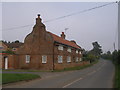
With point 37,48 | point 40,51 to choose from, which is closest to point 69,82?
point 40,51

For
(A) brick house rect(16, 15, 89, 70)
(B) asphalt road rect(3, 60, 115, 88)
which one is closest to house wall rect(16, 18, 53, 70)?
(A) brick house rect(16, 15, 89, 70)

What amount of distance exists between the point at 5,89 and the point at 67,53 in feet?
88.5

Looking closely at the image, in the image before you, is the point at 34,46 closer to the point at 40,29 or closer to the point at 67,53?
the point at 40,29

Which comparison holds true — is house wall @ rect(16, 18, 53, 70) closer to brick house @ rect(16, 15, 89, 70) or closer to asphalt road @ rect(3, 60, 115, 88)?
brick house @ rect(16, 15, 89, 70)

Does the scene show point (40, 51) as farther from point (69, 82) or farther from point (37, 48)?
point (69, 82)

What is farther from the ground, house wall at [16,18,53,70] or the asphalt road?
house wall at [16,18,53,70]

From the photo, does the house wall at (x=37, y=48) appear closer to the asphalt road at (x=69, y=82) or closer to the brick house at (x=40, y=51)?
the brick house at (x=40, y=51)

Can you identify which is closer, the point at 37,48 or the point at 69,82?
the point at 69,82

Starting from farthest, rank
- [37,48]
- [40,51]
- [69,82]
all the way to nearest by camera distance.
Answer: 1. [37,48]
2. [40,51]
3. [69,82]

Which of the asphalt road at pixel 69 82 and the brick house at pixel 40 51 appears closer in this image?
the asphalt road at pixel 69 82

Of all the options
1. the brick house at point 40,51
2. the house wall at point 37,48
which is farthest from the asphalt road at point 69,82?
the house wall at point 37,48

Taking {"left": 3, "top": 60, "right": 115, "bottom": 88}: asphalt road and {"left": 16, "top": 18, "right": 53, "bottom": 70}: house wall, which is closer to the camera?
{"left": 3, "top": 60, "right": 115, "bottom": 88}: asphalt road

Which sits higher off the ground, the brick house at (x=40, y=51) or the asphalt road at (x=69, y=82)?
the brick house at (x=40, y=51)

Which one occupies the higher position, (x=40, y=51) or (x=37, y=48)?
(x=37, y=48)
